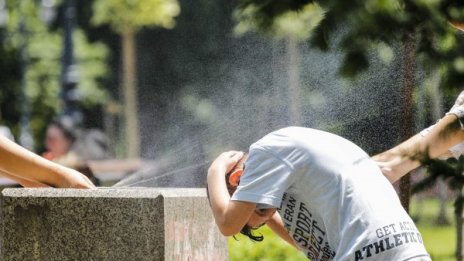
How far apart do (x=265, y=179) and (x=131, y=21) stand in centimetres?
2062

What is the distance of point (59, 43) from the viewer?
87.8ft

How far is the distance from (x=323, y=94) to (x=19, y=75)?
63.8 ft

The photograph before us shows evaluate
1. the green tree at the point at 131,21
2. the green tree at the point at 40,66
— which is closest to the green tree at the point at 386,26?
the green tree at the point at 131,21

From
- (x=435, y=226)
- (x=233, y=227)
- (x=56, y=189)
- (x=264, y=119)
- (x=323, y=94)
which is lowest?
(x=264, y=119)

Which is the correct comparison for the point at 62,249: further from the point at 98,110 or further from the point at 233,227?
the point at 98,110

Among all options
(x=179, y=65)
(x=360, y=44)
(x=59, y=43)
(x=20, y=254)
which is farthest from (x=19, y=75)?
(x=360, y=44)

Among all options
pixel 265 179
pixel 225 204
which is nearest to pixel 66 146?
pixel 225 204

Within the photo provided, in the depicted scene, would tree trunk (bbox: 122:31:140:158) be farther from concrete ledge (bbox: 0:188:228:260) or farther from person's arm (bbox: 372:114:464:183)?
person's arm (bbox: 372:114:464:183)

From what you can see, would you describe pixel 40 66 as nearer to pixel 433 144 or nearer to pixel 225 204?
pixel 225 204

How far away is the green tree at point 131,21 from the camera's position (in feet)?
77.2

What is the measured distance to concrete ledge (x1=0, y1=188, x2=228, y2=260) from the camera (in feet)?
15.1

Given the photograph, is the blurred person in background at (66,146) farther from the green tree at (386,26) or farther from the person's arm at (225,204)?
the green tree at (386,26)

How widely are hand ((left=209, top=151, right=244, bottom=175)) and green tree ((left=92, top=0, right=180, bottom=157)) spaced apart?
17489 millimetres

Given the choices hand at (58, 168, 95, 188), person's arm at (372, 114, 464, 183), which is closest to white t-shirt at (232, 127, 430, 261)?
person's arm at (372, 114, 464, 183)
